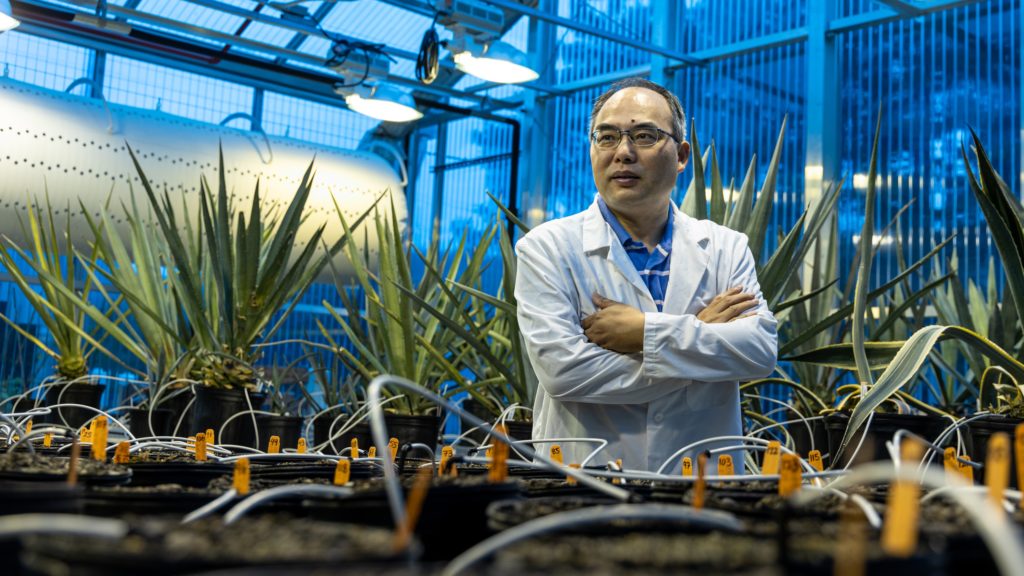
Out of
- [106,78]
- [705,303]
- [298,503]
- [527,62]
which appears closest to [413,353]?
[705,303]

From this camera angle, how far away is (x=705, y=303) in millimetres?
1500

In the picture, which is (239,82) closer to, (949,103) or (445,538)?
(949,103)

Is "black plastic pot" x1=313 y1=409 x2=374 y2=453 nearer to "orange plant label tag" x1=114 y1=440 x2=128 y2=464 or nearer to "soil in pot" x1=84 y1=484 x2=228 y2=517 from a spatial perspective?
"orange plant label tag" x1=114 y1=440 x2=128 y2=464

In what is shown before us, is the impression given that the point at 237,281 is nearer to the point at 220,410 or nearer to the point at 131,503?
the point at 220,410

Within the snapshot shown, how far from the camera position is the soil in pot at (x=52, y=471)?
2.08ft

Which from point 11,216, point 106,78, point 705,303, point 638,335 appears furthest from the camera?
point 106,78

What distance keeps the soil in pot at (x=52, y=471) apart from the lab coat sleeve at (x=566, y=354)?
2.39 feet

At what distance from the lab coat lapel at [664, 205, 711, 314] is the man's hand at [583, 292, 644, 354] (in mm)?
86

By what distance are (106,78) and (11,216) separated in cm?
149

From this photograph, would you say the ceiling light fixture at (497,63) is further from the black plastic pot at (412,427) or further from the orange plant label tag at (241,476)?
the orange plant label tag at (241,476)

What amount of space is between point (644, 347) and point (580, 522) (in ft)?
2.79

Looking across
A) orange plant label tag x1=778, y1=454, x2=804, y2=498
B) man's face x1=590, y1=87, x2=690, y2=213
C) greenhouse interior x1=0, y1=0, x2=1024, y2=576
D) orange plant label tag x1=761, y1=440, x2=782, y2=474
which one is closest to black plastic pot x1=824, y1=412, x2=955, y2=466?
greenhouse interior x1=0, y1=0, x2=1024, y2=576

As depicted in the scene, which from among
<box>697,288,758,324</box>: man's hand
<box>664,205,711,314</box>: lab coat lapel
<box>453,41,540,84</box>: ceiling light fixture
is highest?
Result: <box>453,41,540,84</box>: ceiling light fixture

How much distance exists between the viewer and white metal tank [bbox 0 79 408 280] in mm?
3658
